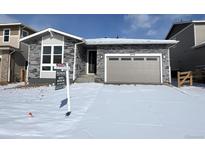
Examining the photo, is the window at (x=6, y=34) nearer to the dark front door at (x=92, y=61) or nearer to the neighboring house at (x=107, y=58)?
the neighboring house at (x=107, y=58)

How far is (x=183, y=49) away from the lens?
732 inches

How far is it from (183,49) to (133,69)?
8.84 metres

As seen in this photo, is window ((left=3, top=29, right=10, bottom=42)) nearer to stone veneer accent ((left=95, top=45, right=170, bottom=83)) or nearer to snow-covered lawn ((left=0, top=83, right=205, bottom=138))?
stone veneer accent ((left=95, top=45, right=170, bottom=83))

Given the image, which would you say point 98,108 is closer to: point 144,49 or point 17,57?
point 144,49

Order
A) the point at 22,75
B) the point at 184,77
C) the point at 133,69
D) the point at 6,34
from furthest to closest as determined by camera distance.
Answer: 1. the point at 6,34
2. the point at 22,75
3. the point at 133,69
4. the point at 184,77

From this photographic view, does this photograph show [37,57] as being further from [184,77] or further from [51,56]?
[184,77]

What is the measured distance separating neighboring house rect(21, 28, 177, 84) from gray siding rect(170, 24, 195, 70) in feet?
18.7

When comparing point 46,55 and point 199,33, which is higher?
point 199,33

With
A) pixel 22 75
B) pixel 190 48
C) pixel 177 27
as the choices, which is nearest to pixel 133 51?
pixel 190 48

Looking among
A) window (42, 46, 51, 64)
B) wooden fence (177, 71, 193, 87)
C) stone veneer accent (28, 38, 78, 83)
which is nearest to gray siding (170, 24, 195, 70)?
wooden fence (177, 71, 193, 87)

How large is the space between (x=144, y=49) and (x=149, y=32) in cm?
1179

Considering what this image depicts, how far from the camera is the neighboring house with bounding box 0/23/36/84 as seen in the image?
1528cm

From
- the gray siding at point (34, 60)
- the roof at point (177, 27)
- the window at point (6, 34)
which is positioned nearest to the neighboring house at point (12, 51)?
the window at point (6, 34)

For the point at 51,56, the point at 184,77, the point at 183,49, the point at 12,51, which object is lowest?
the point at 184,77
